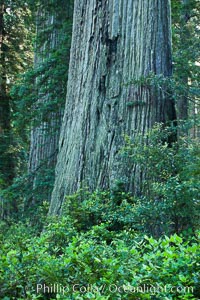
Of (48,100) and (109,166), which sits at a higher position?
(48,100)

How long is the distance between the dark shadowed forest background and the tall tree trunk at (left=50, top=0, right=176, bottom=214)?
16mm

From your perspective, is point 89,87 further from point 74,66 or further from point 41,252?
point 41,252

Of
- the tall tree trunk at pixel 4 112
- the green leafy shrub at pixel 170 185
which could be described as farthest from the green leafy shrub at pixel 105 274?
the tall tree trunk at pixel 4 112

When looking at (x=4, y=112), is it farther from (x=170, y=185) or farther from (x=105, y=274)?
(x=105, y=274)

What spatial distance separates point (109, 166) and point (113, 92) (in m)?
1.13

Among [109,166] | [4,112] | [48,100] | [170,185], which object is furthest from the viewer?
[4,112]

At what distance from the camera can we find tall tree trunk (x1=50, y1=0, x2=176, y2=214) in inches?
279

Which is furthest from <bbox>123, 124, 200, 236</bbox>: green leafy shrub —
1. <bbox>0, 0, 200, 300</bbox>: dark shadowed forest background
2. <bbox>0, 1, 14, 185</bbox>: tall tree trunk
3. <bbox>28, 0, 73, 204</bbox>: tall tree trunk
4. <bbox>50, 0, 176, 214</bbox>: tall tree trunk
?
<bbox>0, 1, 14, 185</bbox>: tall tree trunk

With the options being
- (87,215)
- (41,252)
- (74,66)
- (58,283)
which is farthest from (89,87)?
(58,283)

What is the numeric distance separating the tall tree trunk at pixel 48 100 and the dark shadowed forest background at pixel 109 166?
0.10ft

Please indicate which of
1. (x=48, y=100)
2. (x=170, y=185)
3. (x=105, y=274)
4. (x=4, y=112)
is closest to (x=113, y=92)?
(x=170, y=185)

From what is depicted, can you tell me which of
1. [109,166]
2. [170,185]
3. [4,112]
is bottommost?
[170,185]

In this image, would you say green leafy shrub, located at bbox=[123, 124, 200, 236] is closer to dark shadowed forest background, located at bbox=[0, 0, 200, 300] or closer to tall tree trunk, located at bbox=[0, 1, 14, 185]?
dark shadowed forest background, located at bbox=[0, 0, 200, 300]

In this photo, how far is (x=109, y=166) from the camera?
7113mm
